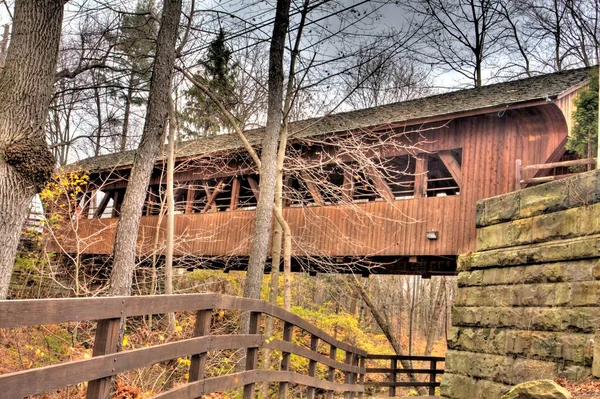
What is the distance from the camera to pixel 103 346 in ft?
9.44

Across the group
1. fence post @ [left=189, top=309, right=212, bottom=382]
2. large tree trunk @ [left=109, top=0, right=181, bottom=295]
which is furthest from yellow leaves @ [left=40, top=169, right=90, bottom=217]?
fence post @ [left=189, top=309, right=212, bottom=382]

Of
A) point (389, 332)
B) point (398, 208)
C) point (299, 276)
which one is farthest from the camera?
point (299, 276)

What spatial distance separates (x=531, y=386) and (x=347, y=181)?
382 inches

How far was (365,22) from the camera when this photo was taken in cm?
1198

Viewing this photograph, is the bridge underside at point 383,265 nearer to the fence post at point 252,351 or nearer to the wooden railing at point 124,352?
the wooden railing at point 124,352

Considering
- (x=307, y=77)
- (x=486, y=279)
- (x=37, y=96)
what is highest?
(x=307, y=77)

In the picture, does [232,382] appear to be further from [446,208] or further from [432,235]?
[446,208]

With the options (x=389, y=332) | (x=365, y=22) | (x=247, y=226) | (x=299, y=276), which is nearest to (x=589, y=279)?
(x=365, y=22)

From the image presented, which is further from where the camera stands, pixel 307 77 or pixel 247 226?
pixel 247 226

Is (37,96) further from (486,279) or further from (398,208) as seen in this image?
(398,208)

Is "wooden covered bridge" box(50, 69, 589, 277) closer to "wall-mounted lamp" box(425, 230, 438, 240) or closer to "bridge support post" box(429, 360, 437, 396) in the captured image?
"wall-mounted lamp" box(425, 230, 438, 240)

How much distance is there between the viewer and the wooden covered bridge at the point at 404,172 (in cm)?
1102

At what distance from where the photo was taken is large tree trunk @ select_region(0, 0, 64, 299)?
489cm

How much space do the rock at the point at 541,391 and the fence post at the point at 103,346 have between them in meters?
3.52
